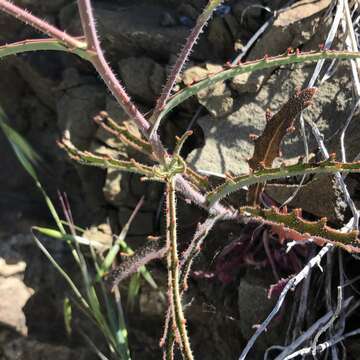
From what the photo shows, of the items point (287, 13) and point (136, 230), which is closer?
point (287, 13)

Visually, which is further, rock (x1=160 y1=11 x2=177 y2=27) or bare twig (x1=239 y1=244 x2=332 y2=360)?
rock (x1=160 y1=11 x2=177 y2=27)

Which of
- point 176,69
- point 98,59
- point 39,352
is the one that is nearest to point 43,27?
point 98,59

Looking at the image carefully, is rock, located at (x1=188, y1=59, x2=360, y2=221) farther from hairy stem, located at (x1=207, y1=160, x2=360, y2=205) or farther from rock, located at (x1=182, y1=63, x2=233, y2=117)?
hairy stem, located at (x1=207, y1=160, x2=360, y2=205)

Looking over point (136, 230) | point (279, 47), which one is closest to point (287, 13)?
point (279, 47)

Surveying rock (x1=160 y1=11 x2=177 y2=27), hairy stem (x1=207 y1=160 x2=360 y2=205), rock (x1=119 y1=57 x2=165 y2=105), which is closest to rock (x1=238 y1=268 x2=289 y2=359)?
hairy stem (x1=207 y1=160 x2=360 y2=205)

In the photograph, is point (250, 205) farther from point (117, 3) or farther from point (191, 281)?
point (117, 3)

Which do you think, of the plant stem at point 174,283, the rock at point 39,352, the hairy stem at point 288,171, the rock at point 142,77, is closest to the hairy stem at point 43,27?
the plant stem at point 174,283
